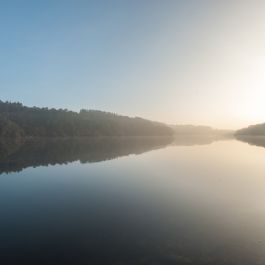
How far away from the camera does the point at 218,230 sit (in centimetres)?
2361

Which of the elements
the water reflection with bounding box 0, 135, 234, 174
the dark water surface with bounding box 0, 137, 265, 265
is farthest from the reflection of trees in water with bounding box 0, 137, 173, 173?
the dark water surface with bounding box 0, 137, 265, 265

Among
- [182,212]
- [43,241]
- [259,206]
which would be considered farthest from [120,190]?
[43,241]

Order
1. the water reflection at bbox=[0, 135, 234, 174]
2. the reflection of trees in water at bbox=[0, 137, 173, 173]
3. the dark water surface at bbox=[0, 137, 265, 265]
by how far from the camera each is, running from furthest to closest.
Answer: the reflection of trees in water at bbox=[0, 137, 173, 173]
the water reflection at bbox=[0, 135, 234, 174]
the dark water surface at bbox=[0, 137, 265, 265]

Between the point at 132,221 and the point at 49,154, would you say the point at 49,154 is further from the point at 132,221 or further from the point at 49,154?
the point at 132,221

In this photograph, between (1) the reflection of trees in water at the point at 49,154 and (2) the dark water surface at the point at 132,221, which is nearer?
(2) the dark water surface at the point at 132,221

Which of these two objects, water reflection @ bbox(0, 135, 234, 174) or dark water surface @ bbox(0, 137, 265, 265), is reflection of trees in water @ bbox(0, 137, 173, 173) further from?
dark water surface @ bbox(0, 137, 265, 265)

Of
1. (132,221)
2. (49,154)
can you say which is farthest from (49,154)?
(132,221)

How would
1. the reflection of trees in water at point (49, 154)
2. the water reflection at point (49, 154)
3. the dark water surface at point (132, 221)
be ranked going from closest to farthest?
the dark water surface at point (132, 221), the water reflection at point (49, 154), the reflection of trees in water at point (49, 154)

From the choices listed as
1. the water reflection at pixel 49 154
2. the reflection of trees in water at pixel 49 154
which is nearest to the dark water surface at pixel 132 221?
the water reflection at pixel 49 154

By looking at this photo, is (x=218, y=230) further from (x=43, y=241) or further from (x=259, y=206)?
(x=43, y=241)

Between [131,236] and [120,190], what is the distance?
55.8 ft

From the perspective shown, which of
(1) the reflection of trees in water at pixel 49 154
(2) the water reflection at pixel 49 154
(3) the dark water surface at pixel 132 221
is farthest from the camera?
(1) the reflection of trees in water at pixel 49 154

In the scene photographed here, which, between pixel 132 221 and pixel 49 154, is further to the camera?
pixel 49 154

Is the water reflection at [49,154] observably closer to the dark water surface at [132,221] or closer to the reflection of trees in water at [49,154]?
the reflection of trees in water at [49,154]
